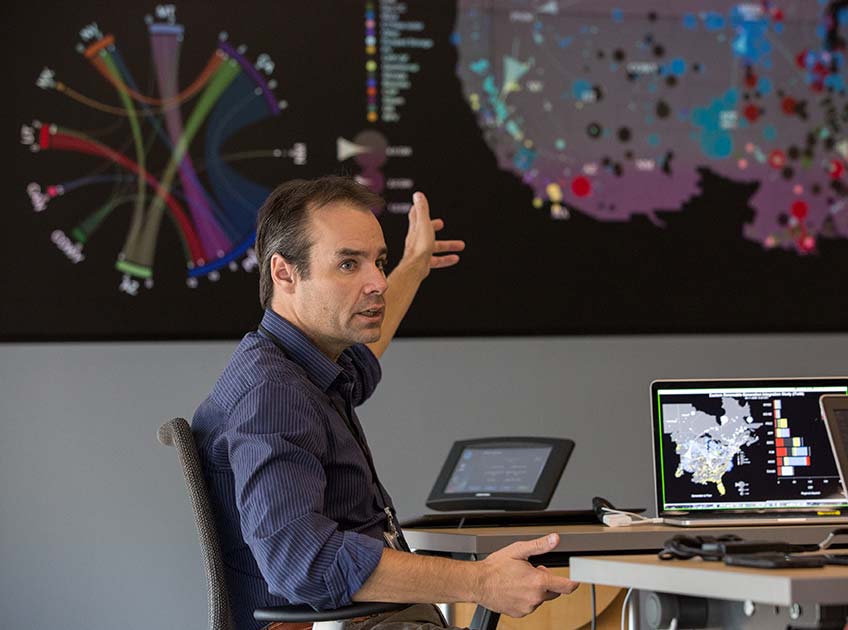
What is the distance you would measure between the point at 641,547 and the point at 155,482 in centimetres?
182

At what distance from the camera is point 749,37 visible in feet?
14.4

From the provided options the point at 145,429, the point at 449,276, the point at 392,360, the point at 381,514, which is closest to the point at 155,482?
the point at 145,429

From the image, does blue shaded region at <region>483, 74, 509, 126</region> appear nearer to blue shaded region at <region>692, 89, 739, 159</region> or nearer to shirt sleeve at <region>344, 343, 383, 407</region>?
blue shaded region at <region>692, 89, 739, 159</region>

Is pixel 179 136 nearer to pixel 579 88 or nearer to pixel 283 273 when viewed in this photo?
pixel 579 88

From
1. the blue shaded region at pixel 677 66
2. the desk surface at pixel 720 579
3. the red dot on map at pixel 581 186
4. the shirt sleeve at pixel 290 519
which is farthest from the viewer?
the blue shaded region at pixel 677 66

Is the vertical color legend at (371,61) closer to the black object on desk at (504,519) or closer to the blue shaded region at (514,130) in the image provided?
the blue shaded region at (514,130)

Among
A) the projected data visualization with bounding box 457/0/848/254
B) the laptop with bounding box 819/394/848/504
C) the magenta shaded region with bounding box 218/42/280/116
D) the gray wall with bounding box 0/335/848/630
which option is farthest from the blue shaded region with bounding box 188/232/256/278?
the laptop with bounding box 819/394/848/504

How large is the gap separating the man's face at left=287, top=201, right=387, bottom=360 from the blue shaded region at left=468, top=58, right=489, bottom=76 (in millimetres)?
1870

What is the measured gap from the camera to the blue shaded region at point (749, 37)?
4.39m

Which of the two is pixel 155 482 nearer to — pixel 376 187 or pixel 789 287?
A: pixel 376 187

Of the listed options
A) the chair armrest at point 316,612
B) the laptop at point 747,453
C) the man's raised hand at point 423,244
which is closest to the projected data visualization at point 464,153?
the man's raised hand at point 423,244

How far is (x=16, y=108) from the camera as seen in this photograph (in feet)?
12.8

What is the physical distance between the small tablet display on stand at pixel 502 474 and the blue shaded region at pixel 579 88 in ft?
5.01

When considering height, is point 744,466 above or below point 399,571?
below
